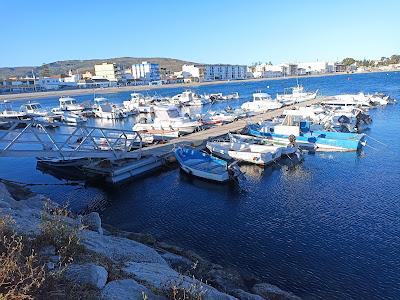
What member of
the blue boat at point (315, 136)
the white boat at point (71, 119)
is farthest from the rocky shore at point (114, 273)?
the white boat at point (71, 119)

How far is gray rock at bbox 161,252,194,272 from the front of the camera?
36.2ft

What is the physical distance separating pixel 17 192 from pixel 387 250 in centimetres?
1927

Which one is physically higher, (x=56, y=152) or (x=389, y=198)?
(x=56, y=152)

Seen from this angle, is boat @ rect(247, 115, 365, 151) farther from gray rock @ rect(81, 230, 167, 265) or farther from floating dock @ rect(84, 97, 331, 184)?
gray rock @ rect(81, 230, 167, 265)

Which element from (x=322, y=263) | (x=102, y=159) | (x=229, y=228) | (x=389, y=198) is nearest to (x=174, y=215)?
(x=229, y=228)

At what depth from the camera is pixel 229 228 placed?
1584cm

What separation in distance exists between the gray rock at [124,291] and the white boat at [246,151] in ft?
63.2

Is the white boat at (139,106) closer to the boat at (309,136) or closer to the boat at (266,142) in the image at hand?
the boat at (309,136)

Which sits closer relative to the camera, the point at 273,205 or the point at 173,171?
the point at 273,205

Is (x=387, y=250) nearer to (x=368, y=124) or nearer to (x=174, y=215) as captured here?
(x=174, y=215)

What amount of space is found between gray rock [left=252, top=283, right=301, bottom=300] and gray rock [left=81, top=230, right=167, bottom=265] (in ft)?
9.87

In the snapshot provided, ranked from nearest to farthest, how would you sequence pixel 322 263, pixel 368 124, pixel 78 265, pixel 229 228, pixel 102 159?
pixel 78 265
pixel 322 263
pixel 229 228
pixel 102 159
pixel 368 124

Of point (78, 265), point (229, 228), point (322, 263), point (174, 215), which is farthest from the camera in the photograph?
point (174, 215)

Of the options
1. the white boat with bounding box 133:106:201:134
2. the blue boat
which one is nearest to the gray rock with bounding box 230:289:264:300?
the blue boat
